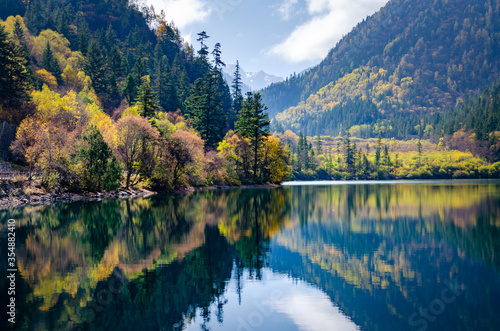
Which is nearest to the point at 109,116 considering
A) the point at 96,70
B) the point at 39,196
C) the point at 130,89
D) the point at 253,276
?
the point at 130,89

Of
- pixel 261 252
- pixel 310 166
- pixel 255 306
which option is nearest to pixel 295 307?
pixel 255 306

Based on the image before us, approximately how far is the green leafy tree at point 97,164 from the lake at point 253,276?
2503 cm

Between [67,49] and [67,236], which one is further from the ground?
[67,49]

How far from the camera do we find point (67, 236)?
23875mm

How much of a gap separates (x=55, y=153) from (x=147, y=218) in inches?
1055

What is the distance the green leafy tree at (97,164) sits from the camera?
53.0 meters

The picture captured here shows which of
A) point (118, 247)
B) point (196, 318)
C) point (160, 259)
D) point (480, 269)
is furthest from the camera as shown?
point (118, 247)

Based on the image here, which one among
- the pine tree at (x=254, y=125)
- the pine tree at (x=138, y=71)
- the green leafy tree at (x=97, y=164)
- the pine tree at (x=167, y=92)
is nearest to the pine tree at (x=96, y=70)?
the pine tree at (x=138, y=71)

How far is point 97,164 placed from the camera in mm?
53656

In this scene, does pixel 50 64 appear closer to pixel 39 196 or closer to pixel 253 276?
pixel 39 196

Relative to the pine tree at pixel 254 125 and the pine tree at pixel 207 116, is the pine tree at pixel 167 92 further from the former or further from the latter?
the pine tree at pixel 254 125

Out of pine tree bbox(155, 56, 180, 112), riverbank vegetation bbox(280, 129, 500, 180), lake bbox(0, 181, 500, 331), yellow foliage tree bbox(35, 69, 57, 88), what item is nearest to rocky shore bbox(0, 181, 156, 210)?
lake bbox(0, 181, 500, 331)

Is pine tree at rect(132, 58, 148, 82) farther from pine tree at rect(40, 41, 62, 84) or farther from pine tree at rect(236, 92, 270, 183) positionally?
pine tree at rect(236, 92, 270, 183)

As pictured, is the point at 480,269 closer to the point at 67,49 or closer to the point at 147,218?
the point at 147,218
